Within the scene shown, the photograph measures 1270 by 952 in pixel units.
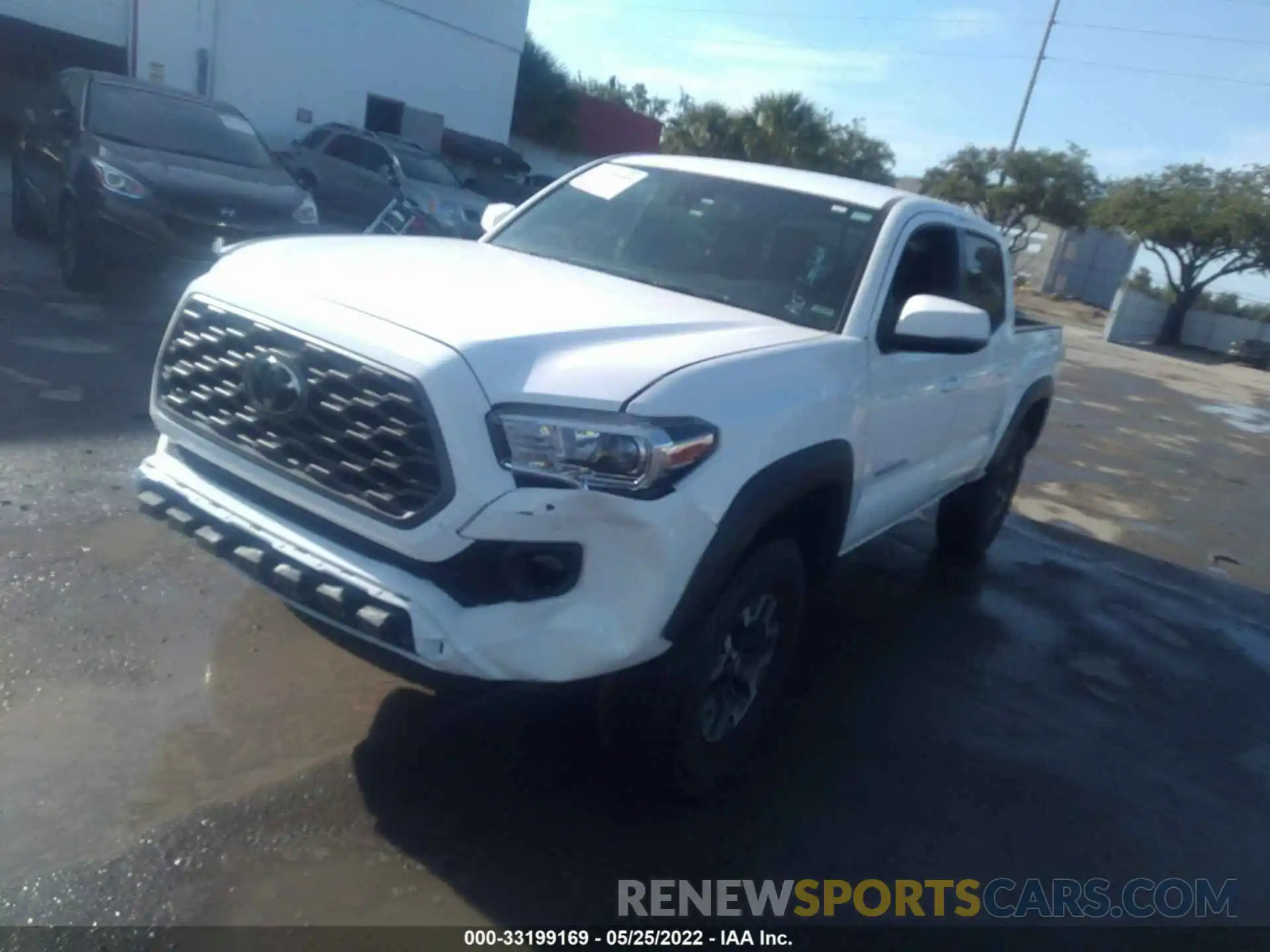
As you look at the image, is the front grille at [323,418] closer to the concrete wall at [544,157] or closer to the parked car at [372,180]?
the parked car at [372,180]

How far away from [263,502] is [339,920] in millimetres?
1124

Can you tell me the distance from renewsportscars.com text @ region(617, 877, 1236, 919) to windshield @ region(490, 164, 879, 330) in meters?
1.82

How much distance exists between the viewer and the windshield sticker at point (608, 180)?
4594 millimetres

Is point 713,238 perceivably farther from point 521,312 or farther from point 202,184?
point 202,184

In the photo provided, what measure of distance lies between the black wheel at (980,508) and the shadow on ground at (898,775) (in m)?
0.56

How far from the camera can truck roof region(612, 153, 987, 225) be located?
170 inches

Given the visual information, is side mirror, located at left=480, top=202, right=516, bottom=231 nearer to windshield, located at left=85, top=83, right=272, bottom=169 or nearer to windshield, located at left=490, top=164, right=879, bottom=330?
windshield, located at left=490, top=164, right=879, bottom=330

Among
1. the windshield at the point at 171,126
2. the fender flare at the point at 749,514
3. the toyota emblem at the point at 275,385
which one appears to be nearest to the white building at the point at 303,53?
the windshield at the point at 171,126

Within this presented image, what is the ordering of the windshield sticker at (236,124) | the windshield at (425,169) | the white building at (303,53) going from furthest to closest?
1. the white building at (303,53)
2. the windshield at (425,169)
3. the windshield sticker at (236,124)

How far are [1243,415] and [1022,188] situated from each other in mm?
26644

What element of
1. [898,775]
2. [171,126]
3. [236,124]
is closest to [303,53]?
[236,124]

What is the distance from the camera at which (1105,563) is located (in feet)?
23.9

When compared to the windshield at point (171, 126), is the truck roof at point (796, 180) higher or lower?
higher

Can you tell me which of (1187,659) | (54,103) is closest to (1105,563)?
(1187,659)
